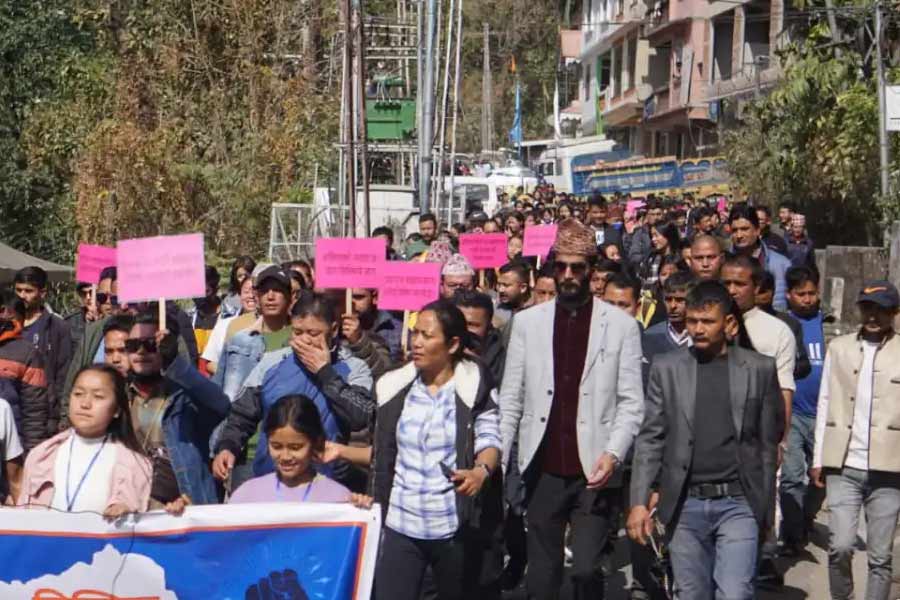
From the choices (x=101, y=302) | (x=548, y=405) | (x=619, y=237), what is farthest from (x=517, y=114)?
(x=548, y=405)

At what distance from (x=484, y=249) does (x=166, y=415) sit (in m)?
7.52

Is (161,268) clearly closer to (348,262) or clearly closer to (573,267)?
(348,262)

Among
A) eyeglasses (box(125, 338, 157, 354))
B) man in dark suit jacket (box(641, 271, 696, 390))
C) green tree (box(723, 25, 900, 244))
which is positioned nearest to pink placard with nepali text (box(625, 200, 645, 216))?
green tree (box(723, 25, 900, 244))

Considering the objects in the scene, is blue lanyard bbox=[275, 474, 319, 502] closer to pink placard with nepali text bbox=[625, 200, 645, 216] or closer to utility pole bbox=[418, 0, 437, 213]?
utility pole bbox=[418, 0, 437, 213]

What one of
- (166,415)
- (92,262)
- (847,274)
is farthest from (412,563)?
(847,274)

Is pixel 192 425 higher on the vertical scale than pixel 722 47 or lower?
lower

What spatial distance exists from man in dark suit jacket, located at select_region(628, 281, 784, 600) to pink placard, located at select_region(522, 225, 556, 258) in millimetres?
7544

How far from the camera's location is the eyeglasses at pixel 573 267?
23.2ft

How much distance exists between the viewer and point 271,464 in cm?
654

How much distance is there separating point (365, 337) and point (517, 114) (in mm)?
53851

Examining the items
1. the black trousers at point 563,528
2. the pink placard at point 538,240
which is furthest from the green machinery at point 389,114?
the black trousers at point 563,528

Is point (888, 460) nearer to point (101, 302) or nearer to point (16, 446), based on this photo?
point (16, 446)

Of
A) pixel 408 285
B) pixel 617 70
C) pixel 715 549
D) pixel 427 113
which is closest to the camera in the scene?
pixel 715 549

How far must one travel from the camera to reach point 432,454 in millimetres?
6332
